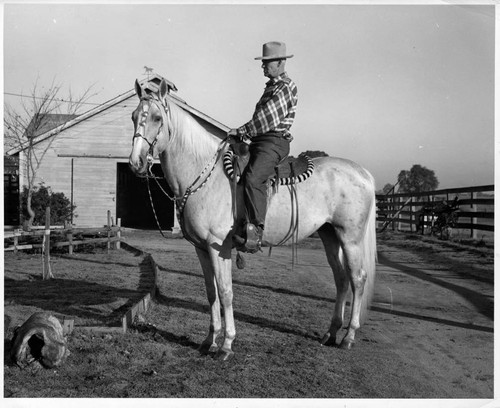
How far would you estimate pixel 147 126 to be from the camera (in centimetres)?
447

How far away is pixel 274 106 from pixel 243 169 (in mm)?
705

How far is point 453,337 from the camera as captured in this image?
555 cm

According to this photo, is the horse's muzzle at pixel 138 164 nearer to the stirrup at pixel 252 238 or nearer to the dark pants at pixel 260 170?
the dark pants at pixel 260 170

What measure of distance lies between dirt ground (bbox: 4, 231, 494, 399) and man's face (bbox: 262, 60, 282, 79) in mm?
2875

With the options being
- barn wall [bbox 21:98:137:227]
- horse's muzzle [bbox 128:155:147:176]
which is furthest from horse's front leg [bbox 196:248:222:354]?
barn wall [bbox 21:98:137:227]

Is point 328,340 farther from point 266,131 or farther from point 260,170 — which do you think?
point 266,131

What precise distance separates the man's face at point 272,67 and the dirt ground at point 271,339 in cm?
288

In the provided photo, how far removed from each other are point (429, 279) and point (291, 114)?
5.99 meters

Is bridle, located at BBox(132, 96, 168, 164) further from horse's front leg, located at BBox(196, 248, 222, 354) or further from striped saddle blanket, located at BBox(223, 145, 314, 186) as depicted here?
horse's front leg, located at BBox(196, 248, 222, 354)

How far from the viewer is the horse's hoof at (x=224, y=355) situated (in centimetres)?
467

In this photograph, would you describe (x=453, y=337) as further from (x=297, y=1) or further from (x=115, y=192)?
(x=115, y=192)

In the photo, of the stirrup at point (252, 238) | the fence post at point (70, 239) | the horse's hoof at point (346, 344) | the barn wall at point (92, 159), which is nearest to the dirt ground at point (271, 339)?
the horse's hoof at point (346, 344)
